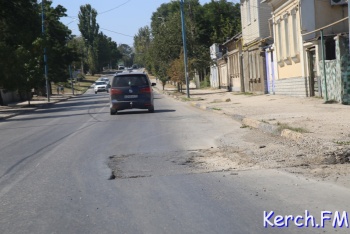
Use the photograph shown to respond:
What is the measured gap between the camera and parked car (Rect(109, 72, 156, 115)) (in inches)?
927

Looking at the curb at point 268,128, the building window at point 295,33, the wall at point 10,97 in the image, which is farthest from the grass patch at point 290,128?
the wall at point 10,97

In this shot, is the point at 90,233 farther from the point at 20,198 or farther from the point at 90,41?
the point at 90,41

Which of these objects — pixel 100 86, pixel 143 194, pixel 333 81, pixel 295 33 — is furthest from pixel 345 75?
pixel 100 86

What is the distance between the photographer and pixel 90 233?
19.3ft

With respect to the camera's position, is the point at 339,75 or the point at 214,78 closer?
the point at 339,75

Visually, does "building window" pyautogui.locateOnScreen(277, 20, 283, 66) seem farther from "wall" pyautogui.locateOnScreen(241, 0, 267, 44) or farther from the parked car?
the parked car

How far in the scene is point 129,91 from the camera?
23531 millimetres

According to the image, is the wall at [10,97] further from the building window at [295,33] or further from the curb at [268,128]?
the curb at [268,128]

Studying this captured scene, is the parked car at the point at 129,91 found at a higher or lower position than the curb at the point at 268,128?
higher

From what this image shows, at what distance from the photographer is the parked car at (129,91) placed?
23.5 m

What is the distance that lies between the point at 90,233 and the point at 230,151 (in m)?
5.65

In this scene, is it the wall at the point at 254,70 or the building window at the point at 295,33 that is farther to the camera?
the wall at the point at 254,70

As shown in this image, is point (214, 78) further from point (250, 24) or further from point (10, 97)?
point (250, 24)

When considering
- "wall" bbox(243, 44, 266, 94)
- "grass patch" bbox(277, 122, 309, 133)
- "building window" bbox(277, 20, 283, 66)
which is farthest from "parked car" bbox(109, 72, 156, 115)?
"wall" bbox(243, 44, 266, 94)
